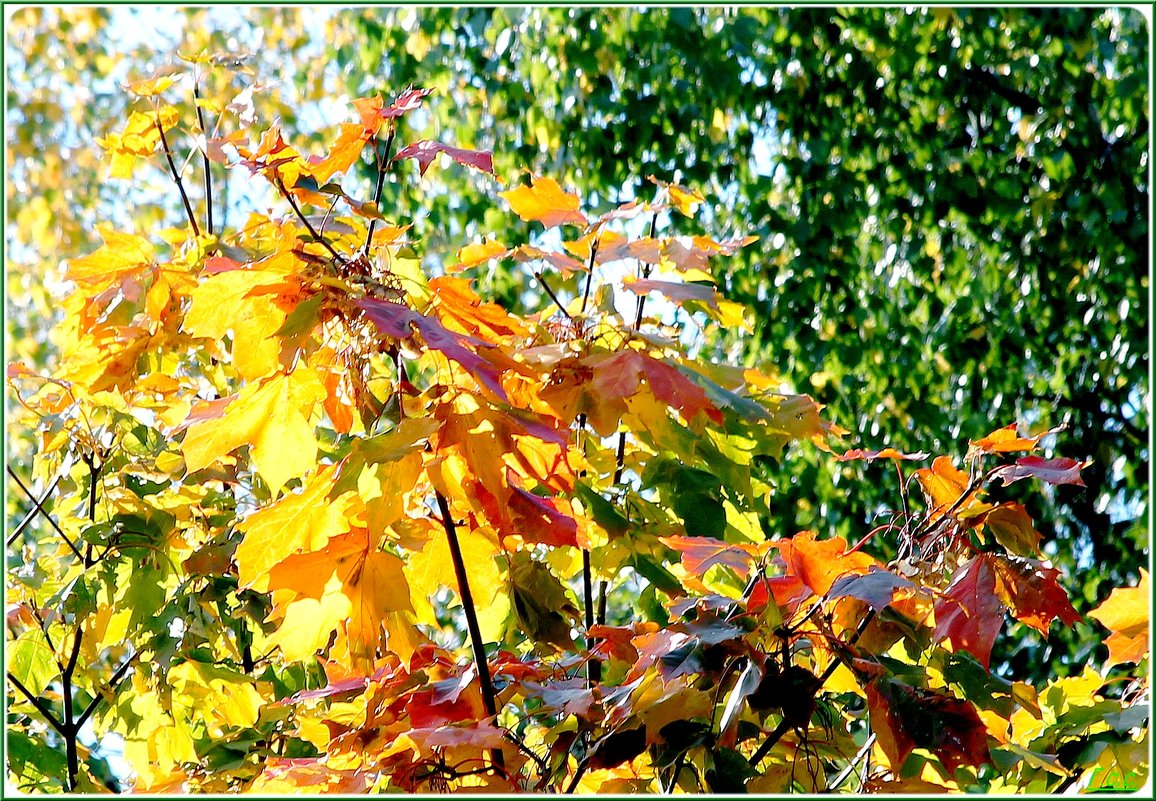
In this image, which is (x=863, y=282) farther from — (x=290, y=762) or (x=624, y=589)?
(x=290, y=762)

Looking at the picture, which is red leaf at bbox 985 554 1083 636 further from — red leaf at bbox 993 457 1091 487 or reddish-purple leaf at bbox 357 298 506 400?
reddish-purple leaf at bbox 357 298 506 400

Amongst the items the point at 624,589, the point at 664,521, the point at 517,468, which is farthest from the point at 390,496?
the point at 624,589

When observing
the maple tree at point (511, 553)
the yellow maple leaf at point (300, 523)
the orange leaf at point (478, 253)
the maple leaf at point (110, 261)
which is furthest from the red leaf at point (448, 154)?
the maple leaf at point (110, 261)

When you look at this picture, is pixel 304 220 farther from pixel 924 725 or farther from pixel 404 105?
pixel 924 725

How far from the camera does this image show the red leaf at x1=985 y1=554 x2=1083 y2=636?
0.86 meters

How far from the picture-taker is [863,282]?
3158 mm

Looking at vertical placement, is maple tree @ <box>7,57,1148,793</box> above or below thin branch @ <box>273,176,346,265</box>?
below

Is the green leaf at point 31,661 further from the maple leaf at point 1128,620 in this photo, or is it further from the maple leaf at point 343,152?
the maple leaf at point 1128,620

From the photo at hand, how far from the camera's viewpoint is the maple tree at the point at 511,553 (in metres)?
0.77

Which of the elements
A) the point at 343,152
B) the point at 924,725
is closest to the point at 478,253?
the point at 343,152

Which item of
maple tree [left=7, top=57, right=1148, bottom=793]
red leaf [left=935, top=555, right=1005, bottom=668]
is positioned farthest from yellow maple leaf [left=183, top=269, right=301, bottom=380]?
red leaf [left=935, top=555, right=1005, bottom=668]

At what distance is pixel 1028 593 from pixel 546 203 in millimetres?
524

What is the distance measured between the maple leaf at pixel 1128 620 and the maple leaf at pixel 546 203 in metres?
0.54

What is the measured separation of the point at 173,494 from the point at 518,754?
605 millimetres
